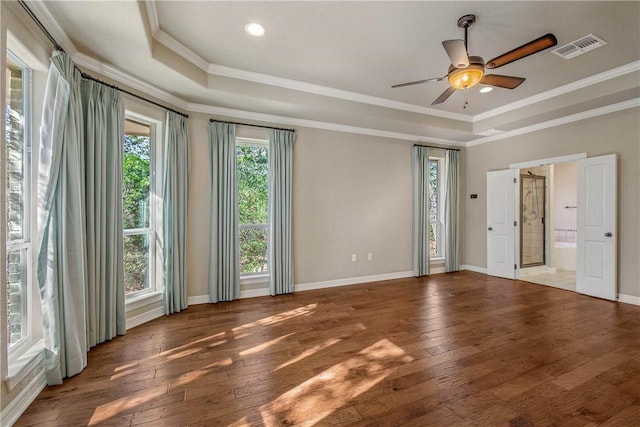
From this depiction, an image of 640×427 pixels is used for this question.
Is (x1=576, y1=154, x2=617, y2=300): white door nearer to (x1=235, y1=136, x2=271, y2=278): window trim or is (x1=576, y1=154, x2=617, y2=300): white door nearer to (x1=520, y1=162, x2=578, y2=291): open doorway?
(x1=520, y1=162, x2=578, y2=291): open doorway

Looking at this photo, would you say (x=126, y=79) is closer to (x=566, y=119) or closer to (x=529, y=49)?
(x=529, y=49)

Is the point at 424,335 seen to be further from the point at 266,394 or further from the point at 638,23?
the point at 638,23

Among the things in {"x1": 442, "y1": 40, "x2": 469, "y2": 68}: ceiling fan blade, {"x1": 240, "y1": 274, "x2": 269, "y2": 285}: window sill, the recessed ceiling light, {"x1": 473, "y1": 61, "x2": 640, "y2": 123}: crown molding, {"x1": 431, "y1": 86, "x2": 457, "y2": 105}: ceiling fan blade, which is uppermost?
the recessed ceiling light

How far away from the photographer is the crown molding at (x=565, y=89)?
3563mm

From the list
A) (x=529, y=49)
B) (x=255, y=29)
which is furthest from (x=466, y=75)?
(x=255, y=29)

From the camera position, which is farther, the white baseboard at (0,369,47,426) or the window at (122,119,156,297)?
the window at (122,119,156,297)

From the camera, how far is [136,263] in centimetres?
361

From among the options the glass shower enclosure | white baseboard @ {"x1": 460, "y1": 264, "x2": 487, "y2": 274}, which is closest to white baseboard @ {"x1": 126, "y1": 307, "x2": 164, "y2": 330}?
white baseboard @ {"x1": 460, "y1": 264, "x2": 487, "y2": 274}

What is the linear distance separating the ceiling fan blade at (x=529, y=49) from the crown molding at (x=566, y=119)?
113 inches

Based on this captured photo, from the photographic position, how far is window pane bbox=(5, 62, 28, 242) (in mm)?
2131

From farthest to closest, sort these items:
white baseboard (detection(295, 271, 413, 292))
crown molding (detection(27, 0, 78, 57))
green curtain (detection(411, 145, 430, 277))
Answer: green curtain (detection(411, 145, 430, 277))
white baseboard (detection(295, 271, 413, 292))
crown molding (detection(27, 0, 78, 57))

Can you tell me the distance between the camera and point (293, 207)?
15.7 ft

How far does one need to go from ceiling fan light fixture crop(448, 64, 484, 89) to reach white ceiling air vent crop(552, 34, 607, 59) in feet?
4.27

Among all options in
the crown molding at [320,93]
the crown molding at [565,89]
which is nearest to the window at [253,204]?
the crown molding at [320,93]
